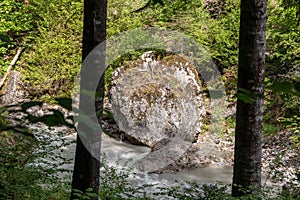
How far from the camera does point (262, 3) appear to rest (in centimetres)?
257

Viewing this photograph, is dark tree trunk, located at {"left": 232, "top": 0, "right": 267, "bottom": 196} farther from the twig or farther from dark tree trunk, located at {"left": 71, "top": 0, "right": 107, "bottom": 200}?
the twig

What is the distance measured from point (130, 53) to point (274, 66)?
9.73ft

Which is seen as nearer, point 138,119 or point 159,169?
point 159,169

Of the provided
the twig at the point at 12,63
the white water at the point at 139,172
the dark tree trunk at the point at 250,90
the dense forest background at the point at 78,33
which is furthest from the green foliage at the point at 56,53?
the dark tree trunk at the point at 250,90

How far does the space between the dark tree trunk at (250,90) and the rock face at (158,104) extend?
14.2ft

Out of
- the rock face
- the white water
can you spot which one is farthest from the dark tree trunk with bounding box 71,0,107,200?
the rock face

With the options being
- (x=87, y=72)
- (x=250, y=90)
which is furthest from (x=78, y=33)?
(x=250, y=90)

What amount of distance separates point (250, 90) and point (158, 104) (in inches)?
188

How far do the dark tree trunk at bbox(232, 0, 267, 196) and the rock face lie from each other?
171 inches

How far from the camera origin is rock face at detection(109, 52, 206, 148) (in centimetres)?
733

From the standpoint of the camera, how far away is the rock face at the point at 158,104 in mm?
7328

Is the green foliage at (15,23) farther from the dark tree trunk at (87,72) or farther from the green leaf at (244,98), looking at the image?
the green leaf at (244,98)

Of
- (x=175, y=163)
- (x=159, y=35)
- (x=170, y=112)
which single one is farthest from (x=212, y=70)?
(x=175, y=163)

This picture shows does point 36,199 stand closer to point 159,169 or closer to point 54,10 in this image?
point 159,169
